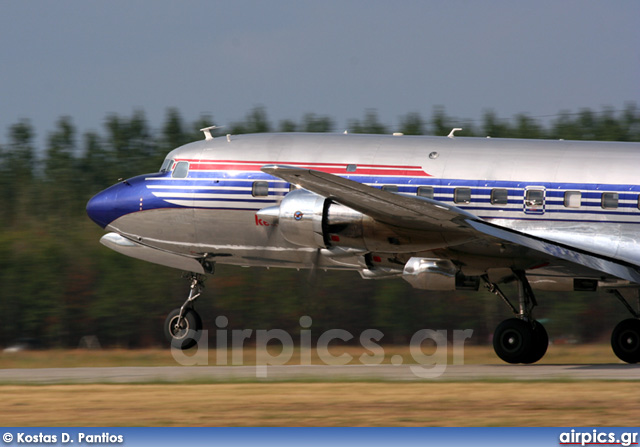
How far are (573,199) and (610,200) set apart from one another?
69 cm

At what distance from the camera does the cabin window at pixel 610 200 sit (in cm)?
1753

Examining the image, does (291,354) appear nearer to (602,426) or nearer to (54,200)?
(602,426)

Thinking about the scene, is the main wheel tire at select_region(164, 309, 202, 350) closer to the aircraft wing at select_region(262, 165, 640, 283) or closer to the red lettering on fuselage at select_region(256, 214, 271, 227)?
the red lettering on fuselage at select_region(256, 214, 271, 227)

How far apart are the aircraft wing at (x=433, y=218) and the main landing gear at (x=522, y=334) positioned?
39.5 inches

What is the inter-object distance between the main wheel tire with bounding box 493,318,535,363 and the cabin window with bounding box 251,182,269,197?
5364 mm

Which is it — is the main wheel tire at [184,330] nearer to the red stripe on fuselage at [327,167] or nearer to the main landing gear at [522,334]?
the red stripe on fuselage at [327,167]

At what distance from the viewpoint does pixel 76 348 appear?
116 feet

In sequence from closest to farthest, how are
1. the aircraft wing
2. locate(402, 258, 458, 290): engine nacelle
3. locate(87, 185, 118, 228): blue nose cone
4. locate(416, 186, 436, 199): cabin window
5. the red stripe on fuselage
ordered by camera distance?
the aircraft wing
locate(402, 258, 458, 290): engine nacelle
locate(416, 186, 436, 199): cabin window
the red stripe on fuselage
locate(87, 185, 118, 228): blue nose cone

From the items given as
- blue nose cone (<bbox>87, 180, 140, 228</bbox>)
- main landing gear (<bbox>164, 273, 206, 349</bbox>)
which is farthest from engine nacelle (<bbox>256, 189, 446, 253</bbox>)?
blue nose cone (<bbox>87, 180, 140, 228</bbox>)

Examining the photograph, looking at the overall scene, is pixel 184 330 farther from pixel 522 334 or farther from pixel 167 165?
pixel 522 334

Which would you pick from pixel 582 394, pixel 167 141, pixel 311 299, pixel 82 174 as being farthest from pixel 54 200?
pixel 582 394

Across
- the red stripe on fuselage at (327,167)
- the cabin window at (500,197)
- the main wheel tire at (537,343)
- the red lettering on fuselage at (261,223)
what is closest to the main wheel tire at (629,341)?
the main wheel tire at (537,343)

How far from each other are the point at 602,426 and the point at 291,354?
1633 cm

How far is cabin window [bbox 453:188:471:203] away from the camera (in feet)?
58.8
